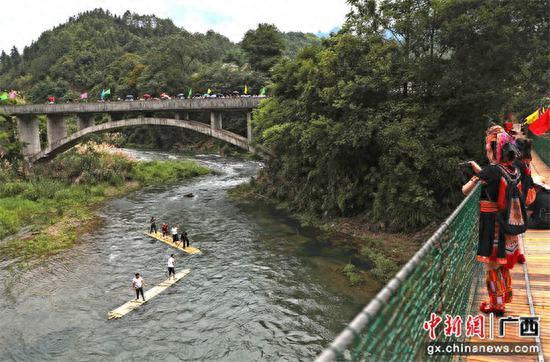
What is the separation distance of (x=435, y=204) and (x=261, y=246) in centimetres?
876

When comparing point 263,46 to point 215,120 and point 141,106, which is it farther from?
point 215,120

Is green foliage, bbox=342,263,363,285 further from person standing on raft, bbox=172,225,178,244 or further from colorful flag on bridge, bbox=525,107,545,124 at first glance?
person standing on raft, bbox=172,225,178,244

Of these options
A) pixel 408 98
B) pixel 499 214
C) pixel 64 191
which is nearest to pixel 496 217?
pixel 499 214

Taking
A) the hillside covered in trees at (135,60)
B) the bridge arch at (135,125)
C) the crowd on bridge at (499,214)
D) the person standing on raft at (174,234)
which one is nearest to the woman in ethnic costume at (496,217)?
the crowd on bridge at (499,214)

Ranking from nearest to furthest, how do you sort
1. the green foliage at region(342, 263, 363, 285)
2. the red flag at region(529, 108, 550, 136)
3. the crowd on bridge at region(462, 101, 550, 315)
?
the crowd on bridge at region(462, 101, 550, 315)
the red flag at region(529, 108, 550, 136)
the green foliage at region(342, 263, 363, 285)

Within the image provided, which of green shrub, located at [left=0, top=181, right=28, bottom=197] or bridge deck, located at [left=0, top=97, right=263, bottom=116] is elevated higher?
bridge deck, located at [left=0, top=97, right=263, bottom=116]

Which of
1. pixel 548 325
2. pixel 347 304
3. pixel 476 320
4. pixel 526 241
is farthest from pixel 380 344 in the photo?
pixel 347 304

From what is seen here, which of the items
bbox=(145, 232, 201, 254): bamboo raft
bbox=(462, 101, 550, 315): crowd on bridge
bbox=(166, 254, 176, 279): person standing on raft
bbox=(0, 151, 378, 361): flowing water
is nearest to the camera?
bbox=(462, 101, 550, 315): crowd on bridge

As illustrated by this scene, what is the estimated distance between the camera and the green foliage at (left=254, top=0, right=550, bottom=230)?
53.3 ft

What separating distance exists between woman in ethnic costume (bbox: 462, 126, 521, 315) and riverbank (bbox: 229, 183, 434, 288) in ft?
36.8

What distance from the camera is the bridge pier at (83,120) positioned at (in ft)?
152

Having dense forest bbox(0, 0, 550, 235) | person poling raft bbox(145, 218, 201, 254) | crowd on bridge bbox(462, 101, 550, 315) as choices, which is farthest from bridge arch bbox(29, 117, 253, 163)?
crowd on bridge bbox(462, 101, 550, 315)

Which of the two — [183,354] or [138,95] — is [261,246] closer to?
[183,354]

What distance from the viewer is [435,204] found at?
19.2 m
